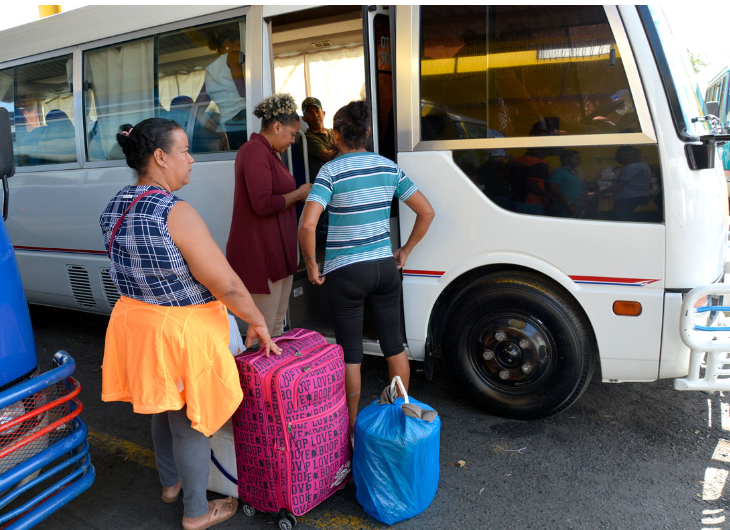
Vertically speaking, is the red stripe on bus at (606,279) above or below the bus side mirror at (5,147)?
below

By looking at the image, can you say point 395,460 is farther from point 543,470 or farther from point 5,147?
point 5,147

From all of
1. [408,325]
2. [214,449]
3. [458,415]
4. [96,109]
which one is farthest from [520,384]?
[96,109]

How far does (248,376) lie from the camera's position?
260 cm

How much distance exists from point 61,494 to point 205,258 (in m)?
1.29

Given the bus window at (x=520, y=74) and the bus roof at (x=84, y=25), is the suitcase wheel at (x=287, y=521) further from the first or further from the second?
the bus roof at (x=84, y=25)

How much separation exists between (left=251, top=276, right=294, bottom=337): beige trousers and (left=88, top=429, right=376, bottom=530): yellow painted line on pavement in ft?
3.58

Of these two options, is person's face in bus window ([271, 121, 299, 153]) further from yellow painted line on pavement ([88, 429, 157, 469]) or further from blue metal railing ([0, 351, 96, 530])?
yellow painted line on pavement ([88, 429, 157, 469])

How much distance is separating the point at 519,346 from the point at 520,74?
1585 millimetres

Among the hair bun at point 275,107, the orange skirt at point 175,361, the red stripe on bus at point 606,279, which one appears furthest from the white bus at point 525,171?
the orange skirt at point 175,361

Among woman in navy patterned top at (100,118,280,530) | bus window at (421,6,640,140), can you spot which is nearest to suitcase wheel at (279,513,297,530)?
woman in navy patterned top at (100,118,280,530)

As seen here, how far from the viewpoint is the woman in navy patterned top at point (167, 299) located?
230 centimetres

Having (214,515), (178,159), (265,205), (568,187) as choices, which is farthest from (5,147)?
(568,187)

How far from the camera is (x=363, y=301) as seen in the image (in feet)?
10.5

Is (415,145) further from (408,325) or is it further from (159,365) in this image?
(159,365)
